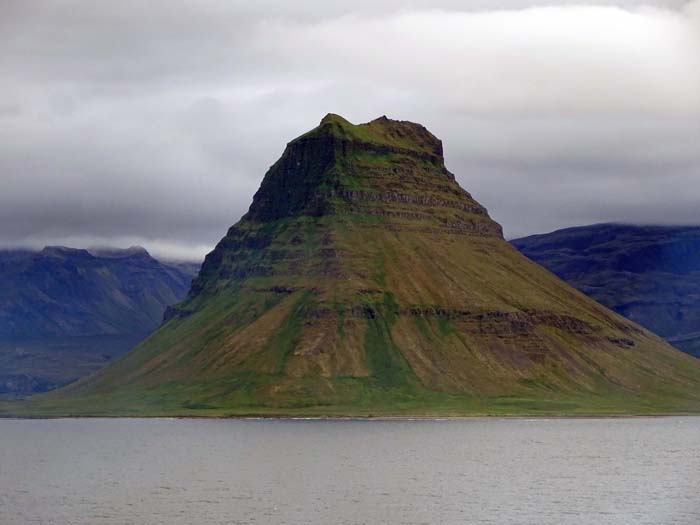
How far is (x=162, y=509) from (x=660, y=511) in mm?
67134

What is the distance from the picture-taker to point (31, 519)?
15775 centimetres

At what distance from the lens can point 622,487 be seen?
195 metres

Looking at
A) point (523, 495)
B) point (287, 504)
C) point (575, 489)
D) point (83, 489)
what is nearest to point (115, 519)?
point (287, 504)

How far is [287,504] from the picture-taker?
174 meters

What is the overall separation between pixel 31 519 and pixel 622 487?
9272 cm

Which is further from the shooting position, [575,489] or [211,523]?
[575,489]

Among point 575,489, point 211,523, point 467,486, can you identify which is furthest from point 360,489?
point 211,523

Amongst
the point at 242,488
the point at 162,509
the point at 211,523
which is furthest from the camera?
the point at 242,488

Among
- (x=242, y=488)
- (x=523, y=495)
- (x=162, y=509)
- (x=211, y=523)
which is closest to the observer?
(x=211, y=523)

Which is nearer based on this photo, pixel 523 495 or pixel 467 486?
pixel 523 495

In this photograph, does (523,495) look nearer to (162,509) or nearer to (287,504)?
(287,504)

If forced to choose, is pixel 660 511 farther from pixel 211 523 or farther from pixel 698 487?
pixel 211 523

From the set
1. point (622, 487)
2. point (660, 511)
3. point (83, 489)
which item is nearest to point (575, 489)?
point (622, 487)

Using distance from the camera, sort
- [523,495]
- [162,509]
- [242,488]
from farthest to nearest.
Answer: [242,488], [523,495], [162,509]
